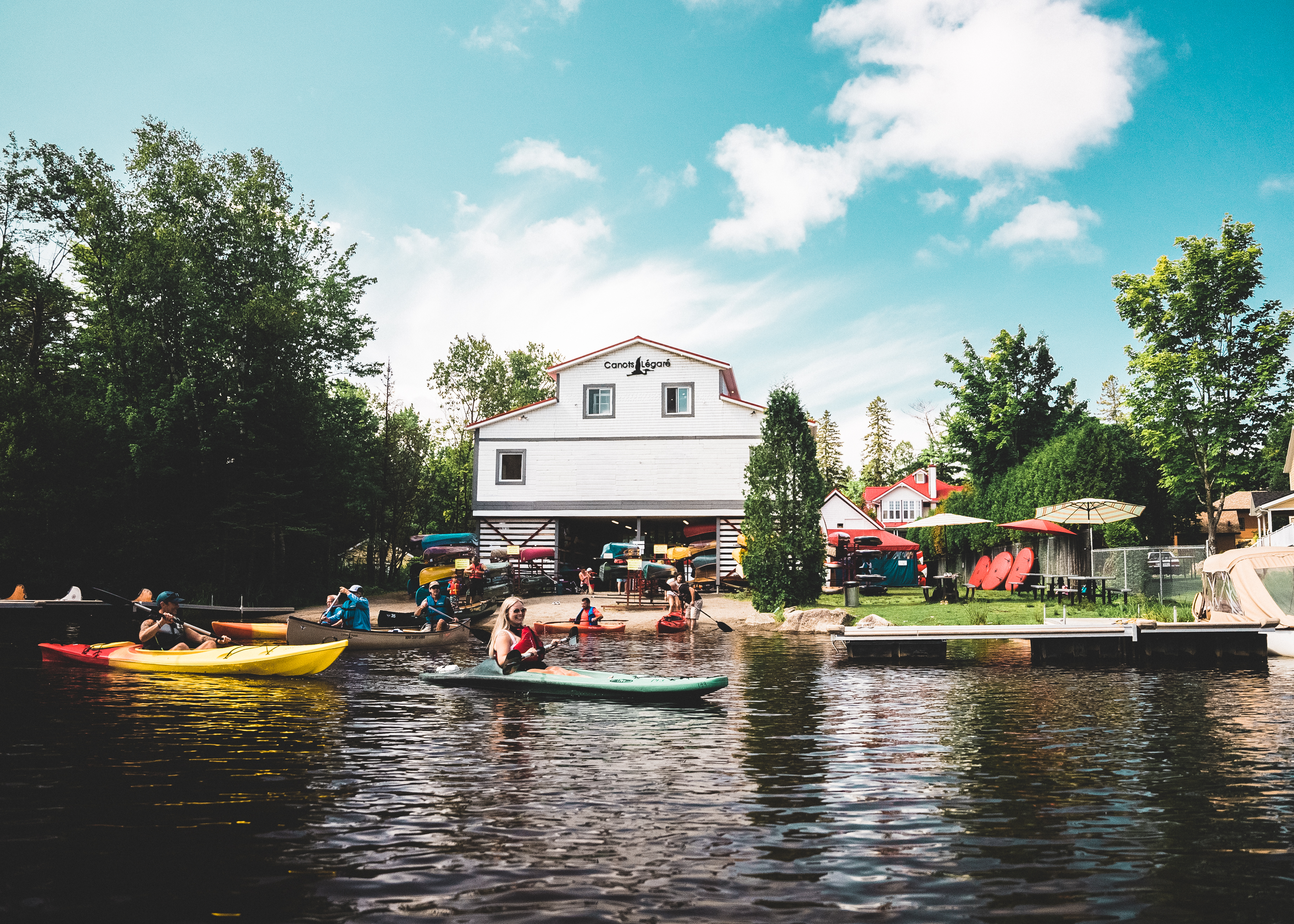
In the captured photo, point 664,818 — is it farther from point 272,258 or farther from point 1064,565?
point 272,258

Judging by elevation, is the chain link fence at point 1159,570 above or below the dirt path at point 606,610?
above

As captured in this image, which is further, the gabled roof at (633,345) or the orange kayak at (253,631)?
the gabled roof at (633,345)

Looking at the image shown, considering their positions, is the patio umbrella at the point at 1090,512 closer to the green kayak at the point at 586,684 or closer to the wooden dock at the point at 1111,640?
the wooden dock at the point at 1111,640

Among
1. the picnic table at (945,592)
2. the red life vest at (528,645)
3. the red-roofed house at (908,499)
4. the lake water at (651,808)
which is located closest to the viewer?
the lake water at (651,808)

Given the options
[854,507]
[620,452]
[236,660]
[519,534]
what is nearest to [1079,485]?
[854,507]

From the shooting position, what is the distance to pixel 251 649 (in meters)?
15.5

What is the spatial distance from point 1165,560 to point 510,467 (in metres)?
25.1

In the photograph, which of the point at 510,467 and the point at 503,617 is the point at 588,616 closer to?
the point at 503,617

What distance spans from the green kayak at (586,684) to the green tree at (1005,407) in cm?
3286

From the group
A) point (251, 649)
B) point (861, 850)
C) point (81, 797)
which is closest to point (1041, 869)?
point (861, 850)

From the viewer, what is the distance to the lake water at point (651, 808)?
5.15 meters

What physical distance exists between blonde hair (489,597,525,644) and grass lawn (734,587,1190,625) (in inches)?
469

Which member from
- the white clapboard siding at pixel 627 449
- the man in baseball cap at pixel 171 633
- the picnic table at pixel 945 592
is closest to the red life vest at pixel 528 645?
the man in baseball cap at pixel 171 633

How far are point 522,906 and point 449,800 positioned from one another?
103 inches
